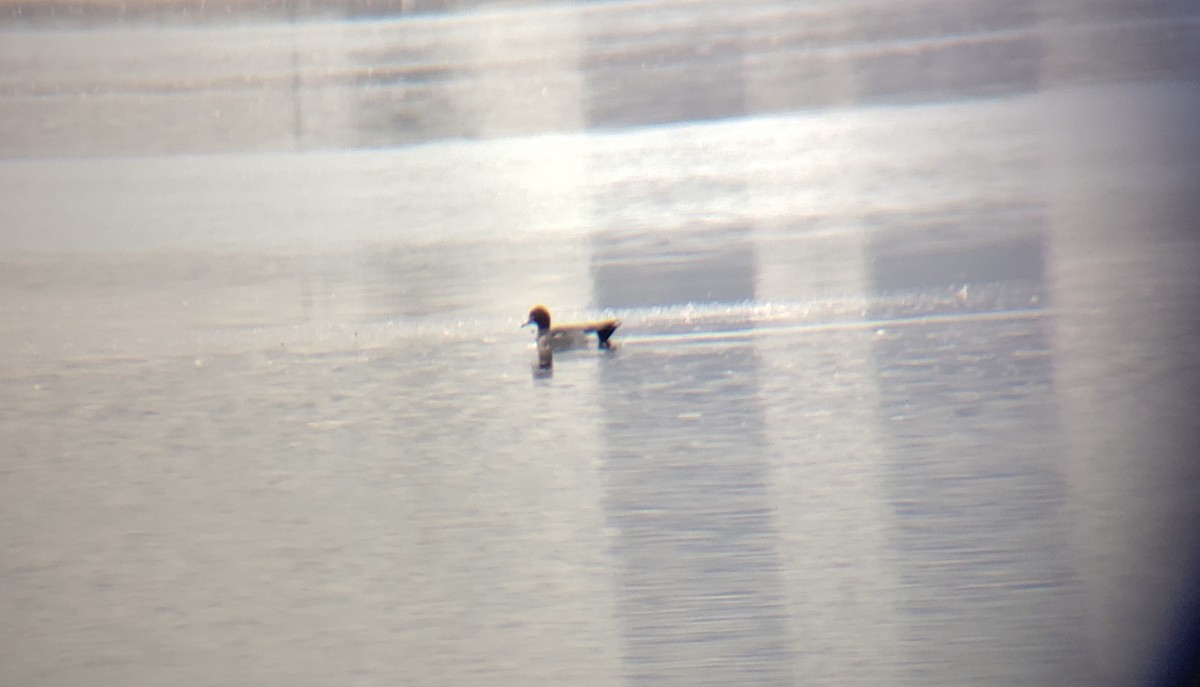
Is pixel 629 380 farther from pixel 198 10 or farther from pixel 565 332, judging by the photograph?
pixel 198 10

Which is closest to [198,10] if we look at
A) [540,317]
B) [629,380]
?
[540,317]

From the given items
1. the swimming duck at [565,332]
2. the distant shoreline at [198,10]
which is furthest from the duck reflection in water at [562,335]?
the distant shoreline at [198,10]

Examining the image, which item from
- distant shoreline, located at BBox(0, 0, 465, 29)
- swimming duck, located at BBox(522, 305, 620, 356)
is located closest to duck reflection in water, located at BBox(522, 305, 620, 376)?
swimming duck, located at BBox(522, 305, 620, 356)

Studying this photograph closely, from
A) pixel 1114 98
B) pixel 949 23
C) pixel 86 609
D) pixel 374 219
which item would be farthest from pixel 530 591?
pixel 949 23

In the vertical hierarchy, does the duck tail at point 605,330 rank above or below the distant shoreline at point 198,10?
below

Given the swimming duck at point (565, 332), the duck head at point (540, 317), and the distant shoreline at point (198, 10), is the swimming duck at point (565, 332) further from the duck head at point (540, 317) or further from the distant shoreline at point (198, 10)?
the distant shoreline at point (198, 10)

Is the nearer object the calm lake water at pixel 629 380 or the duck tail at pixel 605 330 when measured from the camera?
the calm lake water at pixel 629 380
